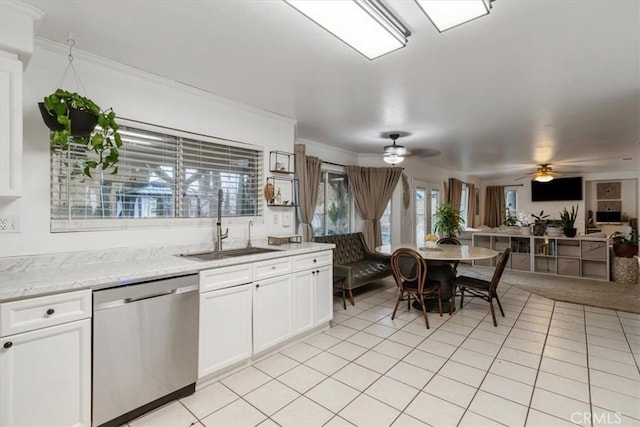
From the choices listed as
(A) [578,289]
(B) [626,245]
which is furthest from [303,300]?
(B) [626,245]

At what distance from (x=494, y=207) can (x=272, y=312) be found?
32.9 ft

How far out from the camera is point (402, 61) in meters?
2.29

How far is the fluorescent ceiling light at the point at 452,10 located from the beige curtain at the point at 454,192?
22.9 ft

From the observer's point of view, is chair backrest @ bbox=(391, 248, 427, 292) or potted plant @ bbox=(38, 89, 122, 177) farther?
chair backrest @ bbox=(391, 248, 427, 292)

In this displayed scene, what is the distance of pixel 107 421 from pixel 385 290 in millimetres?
3907

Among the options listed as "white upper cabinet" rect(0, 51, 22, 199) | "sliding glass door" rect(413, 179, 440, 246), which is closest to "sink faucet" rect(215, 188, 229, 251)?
"white upper cabinet" rect(0, 51, 22, 199)

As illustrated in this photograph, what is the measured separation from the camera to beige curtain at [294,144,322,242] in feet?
12.9

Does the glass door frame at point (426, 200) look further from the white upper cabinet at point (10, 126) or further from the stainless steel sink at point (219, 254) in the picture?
the white upper cabinet at point (10, 126)

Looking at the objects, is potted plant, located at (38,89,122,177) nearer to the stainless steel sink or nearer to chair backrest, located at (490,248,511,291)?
the stainless steel sink

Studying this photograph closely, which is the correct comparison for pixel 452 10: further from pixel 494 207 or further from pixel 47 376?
pixel 494 207

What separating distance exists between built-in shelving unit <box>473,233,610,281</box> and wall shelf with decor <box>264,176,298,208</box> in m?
4.96

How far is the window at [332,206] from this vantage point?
5094 mm

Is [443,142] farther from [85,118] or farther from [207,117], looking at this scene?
[85,118]

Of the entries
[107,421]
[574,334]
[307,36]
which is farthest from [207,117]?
[574,334]
